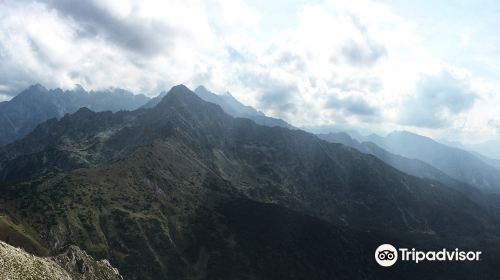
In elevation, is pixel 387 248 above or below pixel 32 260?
above

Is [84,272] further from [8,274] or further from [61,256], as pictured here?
[8,274]

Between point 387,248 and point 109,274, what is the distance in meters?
121

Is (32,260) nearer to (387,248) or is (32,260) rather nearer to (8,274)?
(8,274)

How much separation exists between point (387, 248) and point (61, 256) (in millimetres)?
133776

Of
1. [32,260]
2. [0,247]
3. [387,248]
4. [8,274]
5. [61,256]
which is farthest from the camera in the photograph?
[387,248]

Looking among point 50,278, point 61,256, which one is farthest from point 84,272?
point 50,278

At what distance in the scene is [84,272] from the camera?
591 ft

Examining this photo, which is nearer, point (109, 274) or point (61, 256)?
point (61, 256)

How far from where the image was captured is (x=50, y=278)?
116438mm

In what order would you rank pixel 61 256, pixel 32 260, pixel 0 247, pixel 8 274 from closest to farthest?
pixel 8 274
pixel 0 247
pixel 32 260
pixel 61 256

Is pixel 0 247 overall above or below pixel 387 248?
below

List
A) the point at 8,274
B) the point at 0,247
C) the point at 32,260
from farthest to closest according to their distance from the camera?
the point at 32,260, the point at 0,247, the point at 8,274

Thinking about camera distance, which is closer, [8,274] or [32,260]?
[8,274]

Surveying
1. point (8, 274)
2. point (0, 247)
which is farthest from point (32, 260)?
point (8, 274)
